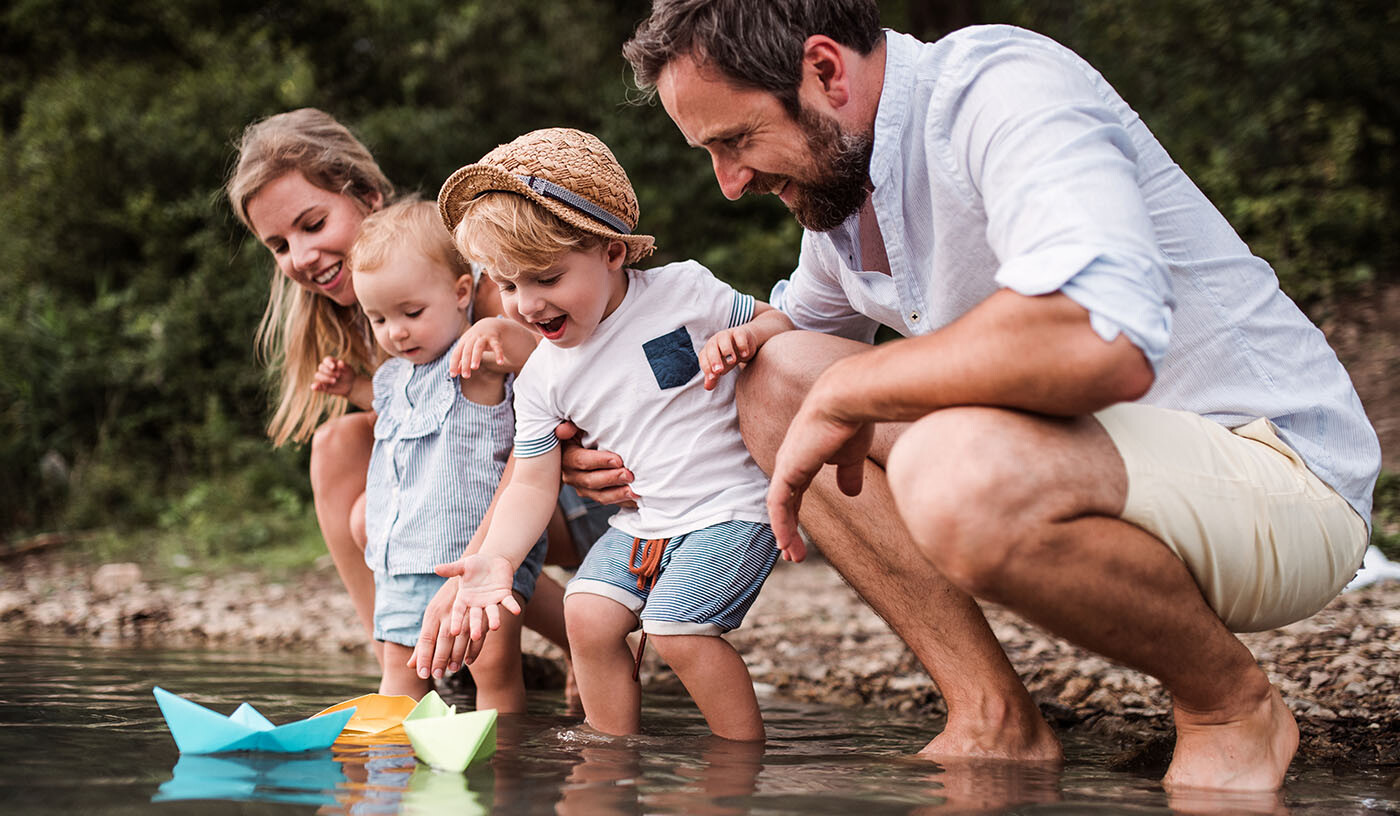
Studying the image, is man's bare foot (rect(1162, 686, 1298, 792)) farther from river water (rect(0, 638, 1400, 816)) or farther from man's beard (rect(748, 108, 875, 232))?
man's beard (rect(748, 108, 875, 232))

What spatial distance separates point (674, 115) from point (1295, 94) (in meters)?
7.85

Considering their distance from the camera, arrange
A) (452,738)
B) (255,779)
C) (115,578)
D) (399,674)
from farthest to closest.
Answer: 1. (115,578)
2. (399,674)
3. (452,738)
4. (255,779)

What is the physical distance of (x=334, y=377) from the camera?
3330 millimetres

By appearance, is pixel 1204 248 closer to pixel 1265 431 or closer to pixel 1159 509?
pixel 1265 431

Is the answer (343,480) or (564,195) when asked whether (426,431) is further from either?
(564,195)

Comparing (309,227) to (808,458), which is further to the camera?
(309,227)

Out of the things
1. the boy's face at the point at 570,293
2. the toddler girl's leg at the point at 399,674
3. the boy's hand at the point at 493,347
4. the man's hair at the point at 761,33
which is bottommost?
the toddler girl's leg at the point at 399,674

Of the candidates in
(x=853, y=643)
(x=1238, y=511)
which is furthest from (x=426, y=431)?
(x=1238, y=511)

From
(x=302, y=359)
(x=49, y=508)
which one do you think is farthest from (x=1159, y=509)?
(x=49, y=508)

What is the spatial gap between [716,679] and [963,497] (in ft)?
2.93

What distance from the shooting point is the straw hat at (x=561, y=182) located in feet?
8.28

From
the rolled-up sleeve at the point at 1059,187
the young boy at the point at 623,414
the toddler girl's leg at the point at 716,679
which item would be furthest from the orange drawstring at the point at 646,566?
the rolled-up sleeve at the point at 1059,187

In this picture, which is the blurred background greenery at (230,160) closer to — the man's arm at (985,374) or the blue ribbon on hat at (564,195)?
the blue ribbon on hat at (564,195)

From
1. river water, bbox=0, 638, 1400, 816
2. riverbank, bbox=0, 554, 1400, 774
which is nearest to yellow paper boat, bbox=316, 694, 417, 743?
river water, bbox=0, 638, 1400, 816
